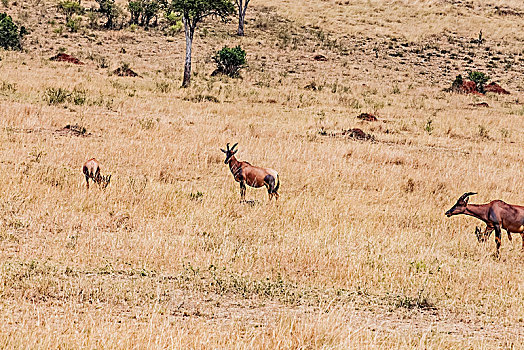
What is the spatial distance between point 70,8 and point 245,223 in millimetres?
46531

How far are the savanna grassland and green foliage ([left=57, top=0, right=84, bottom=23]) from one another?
24.5m

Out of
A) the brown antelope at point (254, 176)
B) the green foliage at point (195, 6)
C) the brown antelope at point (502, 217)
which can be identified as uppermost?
the green foliage at point (195, 6)

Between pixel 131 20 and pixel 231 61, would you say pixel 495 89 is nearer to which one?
pixel 231 61

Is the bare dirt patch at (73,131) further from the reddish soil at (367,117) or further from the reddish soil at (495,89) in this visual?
the reddish soil at (495,89)

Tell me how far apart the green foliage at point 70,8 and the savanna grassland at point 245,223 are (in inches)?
965

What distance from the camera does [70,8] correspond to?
4962 centimetres

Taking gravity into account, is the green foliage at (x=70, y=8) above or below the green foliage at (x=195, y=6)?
below

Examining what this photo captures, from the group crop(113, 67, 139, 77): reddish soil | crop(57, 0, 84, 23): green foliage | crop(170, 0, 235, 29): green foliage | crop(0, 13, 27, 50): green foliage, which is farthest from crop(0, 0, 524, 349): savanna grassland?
crop(57, 0, 84, 23): green foliage

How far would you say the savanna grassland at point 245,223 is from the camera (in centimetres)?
523

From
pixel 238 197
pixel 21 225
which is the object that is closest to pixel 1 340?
pixel 21 225

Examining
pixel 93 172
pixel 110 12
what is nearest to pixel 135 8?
pixel 110 12

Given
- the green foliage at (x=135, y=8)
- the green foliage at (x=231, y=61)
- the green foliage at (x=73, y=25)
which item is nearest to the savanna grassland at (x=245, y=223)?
the green foliage at (x=231, y=61)

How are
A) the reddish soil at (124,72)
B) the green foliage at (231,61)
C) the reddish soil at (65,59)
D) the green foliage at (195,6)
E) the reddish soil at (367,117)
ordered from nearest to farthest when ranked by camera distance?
the reddish soil at (367,117) < the green foliage at (195,6) < the reddish soil at (124,72) < the reddish soil at (65,59) < the green foliage at (231,61)

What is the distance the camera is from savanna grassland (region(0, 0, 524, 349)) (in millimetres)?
5227
